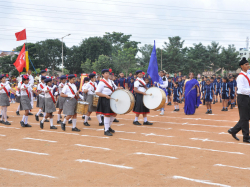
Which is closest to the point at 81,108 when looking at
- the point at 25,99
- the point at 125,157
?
the point at 25,99

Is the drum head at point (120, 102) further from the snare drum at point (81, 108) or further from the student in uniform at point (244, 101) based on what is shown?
the student in uniform at point (244, 101)

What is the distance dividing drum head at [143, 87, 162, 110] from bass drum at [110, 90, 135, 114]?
1.47 meters

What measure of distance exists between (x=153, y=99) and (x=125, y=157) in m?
3.83

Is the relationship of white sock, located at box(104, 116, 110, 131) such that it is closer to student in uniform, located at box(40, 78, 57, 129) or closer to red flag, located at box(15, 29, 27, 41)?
student in uniform, located at box(40, 78, 57, 129)

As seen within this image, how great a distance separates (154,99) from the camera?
365 inches

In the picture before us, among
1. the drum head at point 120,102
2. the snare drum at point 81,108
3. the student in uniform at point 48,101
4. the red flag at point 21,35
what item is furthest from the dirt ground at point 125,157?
the red flag at point 21,35

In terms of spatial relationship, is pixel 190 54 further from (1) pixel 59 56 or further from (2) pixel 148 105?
(2) pixel 148 105

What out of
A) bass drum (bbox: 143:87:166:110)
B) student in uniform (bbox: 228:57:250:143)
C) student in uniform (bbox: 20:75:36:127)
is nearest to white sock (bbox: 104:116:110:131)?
bass drum (bbox: 143:87:166:110)

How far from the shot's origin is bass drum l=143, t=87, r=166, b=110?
9141 millimetres

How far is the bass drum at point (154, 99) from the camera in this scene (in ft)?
30.0

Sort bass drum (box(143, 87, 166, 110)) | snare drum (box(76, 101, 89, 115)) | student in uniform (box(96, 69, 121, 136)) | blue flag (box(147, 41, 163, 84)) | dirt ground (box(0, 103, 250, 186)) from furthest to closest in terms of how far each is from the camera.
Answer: blue flag (box(147, 41, 163, 84)), bass drum (box(143, 87, 166, 110)), snare drum (box(76, 101, 89, 115)), student in uniform (box(96, 69, 121, 136)), dirt ground (box(0, 103, 250, 186))

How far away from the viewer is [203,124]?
32.9ft

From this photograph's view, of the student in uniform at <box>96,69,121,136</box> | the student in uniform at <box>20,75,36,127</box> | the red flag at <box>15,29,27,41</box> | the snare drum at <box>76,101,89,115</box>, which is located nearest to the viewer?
the student in uniform at <box>96,69,121,136</box>

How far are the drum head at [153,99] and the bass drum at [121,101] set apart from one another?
4.84 ft
